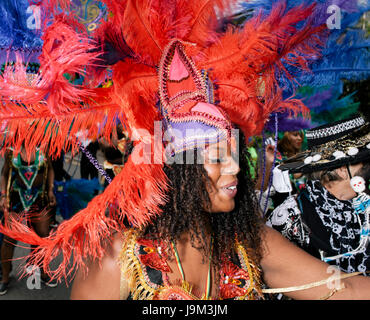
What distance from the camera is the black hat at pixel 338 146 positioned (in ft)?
8.74

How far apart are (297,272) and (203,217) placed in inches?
23.4

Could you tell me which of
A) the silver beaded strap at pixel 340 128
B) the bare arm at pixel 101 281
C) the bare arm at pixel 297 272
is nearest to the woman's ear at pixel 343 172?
the silver beaded strap at pixel 340 128

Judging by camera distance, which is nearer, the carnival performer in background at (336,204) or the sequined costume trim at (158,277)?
the sequined costume trim at (158,277)

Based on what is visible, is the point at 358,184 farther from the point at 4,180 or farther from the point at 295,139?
the point at 4,180

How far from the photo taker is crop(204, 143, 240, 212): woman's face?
5.88 feet

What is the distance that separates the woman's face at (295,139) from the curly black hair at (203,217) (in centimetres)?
353

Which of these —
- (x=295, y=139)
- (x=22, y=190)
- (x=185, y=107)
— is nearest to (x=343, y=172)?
(x=185, y=107)

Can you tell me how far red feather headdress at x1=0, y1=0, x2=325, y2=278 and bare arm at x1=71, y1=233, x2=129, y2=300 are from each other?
62 mm

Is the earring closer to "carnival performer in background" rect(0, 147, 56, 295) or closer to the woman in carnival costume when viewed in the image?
the woman in carnival costume

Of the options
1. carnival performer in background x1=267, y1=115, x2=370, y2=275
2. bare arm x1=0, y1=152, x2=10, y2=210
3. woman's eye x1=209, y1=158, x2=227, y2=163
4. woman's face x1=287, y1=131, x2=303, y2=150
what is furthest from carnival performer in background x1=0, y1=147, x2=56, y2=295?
woman's eye x1=209, y1=158, x2=227, y2=163

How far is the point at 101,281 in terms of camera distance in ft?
5.64

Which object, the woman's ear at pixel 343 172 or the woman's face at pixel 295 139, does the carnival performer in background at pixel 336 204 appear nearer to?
the woman's ear at pixel 343 172

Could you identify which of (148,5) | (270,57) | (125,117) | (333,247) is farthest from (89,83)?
(333,247)
